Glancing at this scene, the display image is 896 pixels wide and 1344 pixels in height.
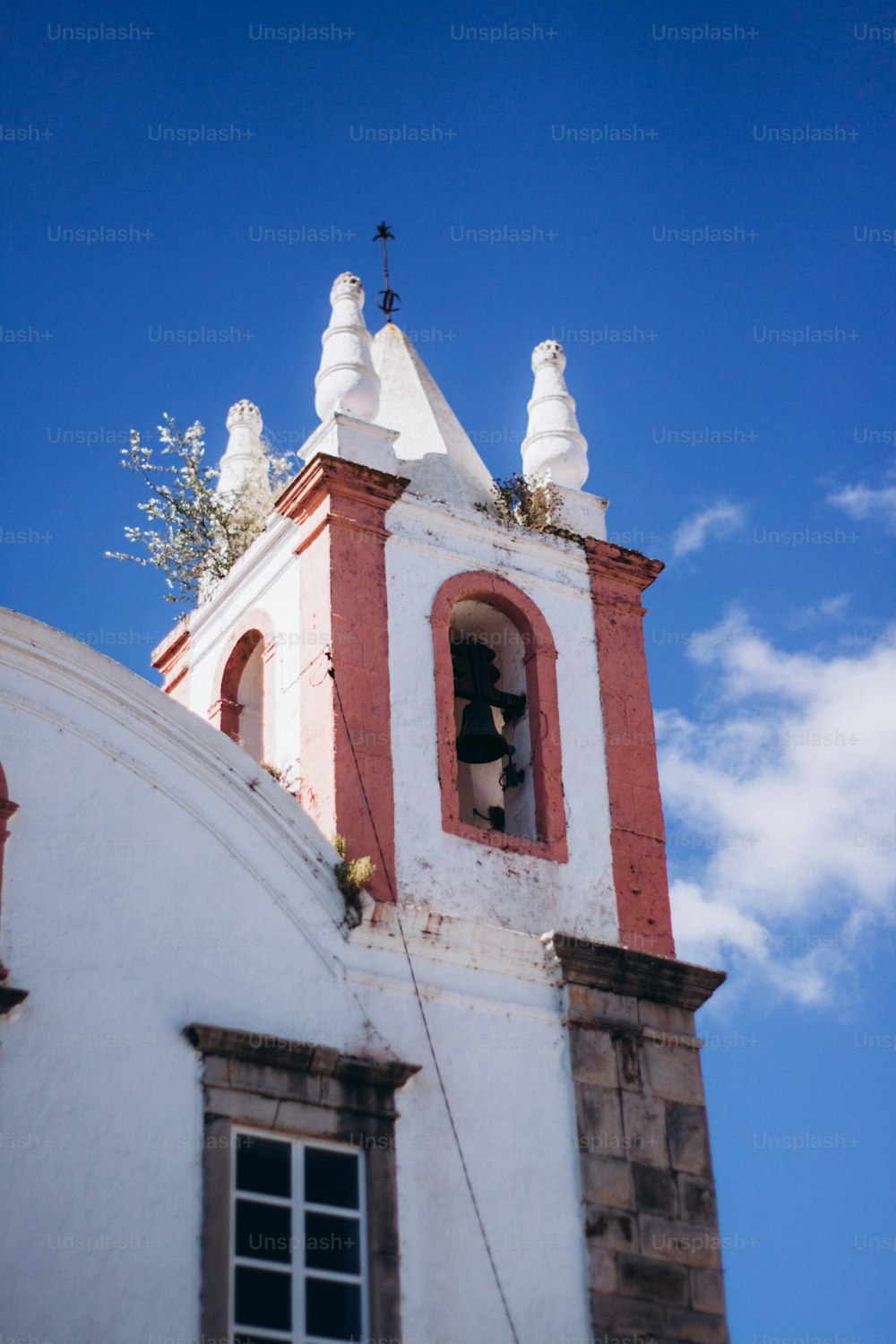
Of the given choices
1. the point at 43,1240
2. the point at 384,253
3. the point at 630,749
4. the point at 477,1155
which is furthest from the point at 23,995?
the point at 384,253

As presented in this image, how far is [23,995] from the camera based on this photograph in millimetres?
10742

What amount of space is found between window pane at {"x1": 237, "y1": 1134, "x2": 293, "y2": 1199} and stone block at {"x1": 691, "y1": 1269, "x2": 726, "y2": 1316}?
2.53m

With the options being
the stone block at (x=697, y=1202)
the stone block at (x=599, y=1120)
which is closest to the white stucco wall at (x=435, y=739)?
the stone block at (x=599, y=1120)

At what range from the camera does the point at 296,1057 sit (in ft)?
37.4

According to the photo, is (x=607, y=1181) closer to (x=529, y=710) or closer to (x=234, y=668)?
(x=529, y=710)

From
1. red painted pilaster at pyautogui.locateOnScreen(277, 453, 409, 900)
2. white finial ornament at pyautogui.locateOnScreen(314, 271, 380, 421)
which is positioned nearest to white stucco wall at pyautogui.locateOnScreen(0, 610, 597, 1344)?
red painted pilaster at pyautogui.locateOnScreen(277, 453, 409, 900)

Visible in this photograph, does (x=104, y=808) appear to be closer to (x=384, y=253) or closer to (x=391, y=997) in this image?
(x=391, y=997)

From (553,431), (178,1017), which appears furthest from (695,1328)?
(553,431)

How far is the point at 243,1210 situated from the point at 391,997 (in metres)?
1.72

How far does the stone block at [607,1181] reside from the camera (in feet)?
39.2

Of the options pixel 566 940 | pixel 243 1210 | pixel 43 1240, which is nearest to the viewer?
pixel 43 1240

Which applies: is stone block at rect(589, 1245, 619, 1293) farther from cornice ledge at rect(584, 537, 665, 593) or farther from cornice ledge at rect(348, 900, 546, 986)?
cornice ledge at rect(584, 537, 665, 593)

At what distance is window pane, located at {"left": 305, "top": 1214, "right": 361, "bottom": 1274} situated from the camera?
36.0 feet

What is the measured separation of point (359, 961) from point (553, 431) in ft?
17.3
